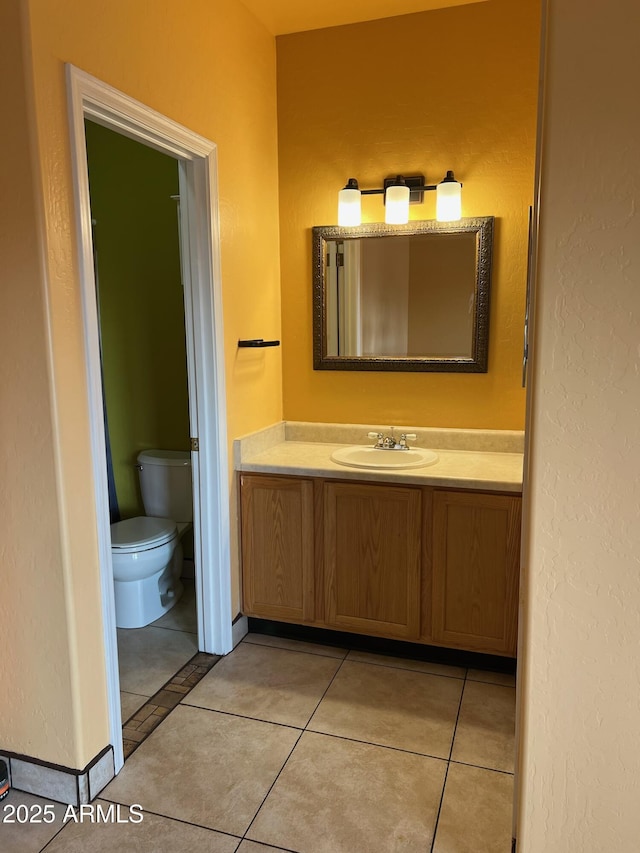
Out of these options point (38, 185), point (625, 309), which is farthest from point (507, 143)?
point (38, 185)

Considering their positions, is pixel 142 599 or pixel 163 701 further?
pixel 142 599

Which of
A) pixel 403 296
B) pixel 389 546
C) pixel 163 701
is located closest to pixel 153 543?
pixel 163 701

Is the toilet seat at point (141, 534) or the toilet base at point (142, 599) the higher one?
the toilet seat at point (141, 534)

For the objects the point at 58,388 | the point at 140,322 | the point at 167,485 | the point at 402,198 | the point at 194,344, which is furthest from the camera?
the point at 140,322

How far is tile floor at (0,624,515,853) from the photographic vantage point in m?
1.74

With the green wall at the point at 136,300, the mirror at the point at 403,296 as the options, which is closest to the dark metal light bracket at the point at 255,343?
the mirror at the point at 403,296

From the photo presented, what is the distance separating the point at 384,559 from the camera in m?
2.58

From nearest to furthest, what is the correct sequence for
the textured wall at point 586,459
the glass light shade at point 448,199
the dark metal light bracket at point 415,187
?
the textured wall at point 586,459 < the glass light shade at point 448,199 < the dark metal light bracket at point 415,187

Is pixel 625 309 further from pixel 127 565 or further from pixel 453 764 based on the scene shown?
pixel 127 565

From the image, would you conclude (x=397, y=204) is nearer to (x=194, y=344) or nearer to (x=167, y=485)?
(x=194, y=344)

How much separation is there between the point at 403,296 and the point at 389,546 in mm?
1141

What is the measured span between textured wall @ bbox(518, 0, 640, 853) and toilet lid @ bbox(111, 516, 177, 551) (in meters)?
1.94

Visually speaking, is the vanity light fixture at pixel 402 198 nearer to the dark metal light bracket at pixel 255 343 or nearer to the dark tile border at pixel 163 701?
the dark metal light bracket at pixel 255 343

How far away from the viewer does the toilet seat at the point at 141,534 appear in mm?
2818
